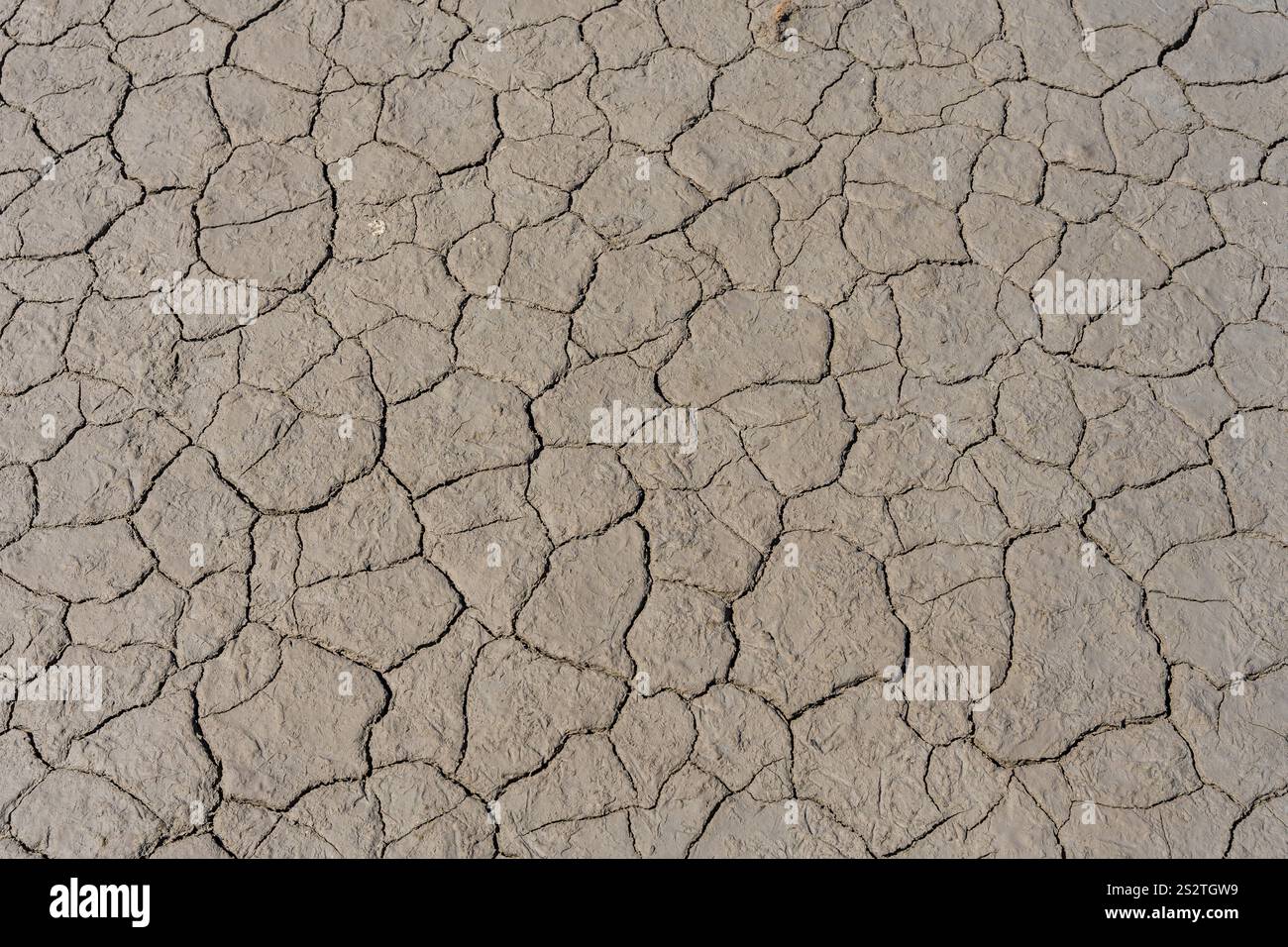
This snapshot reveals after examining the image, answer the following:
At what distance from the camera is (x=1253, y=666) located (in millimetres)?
2691

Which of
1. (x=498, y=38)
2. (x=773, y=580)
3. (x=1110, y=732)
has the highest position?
(x=498, y=38)

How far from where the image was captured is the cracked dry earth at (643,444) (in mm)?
2570

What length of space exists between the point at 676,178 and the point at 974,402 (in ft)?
4.08

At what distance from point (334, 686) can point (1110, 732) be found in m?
2.01

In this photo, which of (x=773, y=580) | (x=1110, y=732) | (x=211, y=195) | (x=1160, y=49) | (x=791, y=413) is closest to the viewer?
(x=1110, y=732)

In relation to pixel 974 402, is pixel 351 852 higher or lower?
lower

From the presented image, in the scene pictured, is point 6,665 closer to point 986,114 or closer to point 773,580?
point 773,580

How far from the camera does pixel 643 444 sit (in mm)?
3002

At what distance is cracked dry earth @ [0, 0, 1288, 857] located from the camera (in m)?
2.57

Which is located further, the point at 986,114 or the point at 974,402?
the point at 986,114

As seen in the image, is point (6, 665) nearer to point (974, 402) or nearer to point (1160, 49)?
point (974, 402)

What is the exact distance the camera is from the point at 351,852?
247 cm
